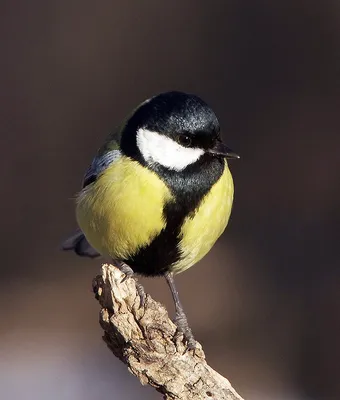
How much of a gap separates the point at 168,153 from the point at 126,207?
0.16 meters

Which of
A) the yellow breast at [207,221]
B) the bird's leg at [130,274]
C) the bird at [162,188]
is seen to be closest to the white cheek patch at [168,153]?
the bird at [162,188]

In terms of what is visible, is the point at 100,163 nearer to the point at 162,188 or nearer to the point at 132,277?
the point at 162,188

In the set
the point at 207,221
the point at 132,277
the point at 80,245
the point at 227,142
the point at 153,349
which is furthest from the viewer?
the point at 227,142

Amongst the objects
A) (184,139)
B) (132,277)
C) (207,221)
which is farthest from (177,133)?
(132,277)

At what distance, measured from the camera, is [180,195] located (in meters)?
2.15

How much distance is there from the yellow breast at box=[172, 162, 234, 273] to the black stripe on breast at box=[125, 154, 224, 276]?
0.02 m

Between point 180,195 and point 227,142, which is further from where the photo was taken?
point 227,142

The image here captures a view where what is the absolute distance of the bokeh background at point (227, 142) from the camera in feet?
12.8

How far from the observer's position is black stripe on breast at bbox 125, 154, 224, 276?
215 cm

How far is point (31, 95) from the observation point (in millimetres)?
4586

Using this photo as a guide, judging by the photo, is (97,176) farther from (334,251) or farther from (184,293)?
(334,251)

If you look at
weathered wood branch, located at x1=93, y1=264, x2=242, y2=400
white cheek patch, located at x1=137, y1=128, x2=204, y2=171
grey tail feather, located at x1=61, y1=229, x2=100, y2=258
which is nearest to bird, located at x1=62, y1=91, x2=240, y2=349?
white cheek patch, located at x1=137, y1=128, x2=204, y2=171

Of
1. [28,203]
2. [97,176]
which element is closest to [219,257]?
[28,203]

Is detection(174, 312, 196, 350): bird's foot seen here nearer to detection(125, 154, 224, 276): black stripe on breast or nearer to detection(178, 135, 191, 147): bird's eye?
detection(125, 154, 224, 276): black stripe on breast
